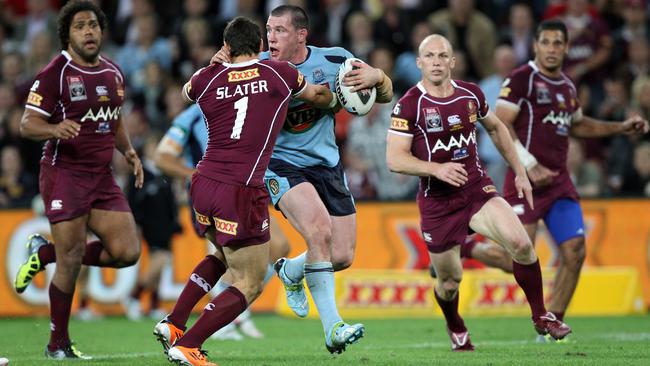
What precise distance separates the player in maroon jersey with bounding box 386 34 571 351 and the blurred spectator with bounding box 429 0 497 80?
8.21 m

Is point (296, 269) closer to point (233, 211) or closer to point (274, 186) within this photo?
point (274, 186)

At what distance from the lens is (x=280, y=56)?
9.47 m

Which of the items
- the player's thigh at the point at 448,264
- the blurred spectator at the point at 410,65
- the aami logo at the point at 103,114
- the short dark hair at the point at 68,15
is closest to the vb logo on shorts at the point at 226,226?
the aami logo at the point at 103,114

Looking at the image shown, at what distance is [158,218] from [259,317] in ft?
6.50

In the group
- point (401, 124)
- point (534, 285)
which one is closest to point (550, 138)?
point (534, 285)

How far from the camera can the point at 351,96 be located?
363 inches

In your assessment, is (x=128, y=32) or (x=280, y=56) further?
(x=128, y=32)

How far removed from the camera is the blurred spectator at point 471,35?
59.7 ft

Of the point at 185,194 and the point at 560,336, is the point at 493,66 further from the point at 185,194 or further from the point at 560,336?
the point at 560,336

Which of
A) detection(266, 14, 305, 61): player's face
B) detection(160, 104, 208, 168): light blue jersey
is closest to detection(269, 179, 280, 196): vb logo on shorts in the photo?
detection(266, 14, 305, 61): player's face

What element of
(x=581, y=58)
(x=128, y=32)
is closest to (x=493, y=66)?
(x=581, y=58)

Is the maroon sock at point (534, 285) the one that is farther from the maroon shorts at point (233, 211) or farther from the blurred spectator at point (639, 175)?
the blurred spectator at point (639, 175)

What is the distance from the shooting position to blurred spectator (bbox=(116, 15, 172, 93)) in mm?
19516

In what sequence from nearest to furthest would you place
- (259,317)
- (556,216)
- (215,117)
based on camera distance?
(215,117), (556,216), (259,317)
